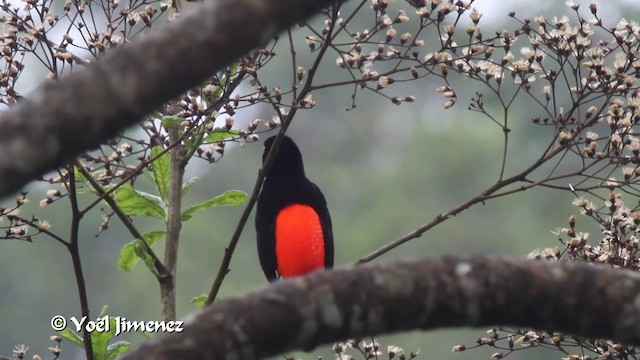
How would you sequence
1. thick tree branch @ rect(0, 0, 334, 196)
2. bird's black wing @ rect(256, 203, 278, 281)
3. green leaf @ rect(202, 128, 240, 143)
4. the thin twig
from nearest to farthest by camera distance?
thick tree branch @ rect(0, 0, 334, 196), the thin twig, green leaf @ rect(202, 128, 240, 143), bird's black wing @ rect(256, 203, 278, 281)

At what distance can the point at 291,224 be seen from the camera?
5.21 m

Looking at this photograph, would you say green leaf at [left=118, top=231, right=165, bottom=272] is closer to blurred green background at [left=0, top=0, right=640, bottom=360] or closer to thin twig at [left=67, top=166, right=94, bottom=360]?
thin twig at [left=67, top=166, right=94, bottom=360]

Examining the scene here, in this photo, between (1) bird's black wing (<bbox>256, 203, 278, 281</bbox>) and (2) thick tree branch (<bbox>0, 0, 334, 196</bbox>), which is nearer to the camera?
(2) thick tree branch (<bbox>0, 0, 334, 196</bbox>)

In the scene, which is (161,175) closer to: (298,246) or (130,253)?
(130,253)

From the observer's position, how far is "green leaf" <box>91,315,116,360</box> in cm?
379

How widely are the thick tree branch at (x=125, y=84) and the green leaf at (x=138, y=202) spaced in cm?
239

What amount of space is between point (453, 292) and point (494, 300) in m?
0.08

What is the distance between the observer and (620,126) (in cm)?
437

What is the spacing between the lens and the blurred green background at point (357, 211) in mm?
21172

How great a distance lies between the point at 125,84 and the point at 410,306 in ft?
2.07

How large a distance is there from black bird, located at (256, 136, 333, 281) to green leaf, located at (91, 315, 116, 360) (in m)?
1.40

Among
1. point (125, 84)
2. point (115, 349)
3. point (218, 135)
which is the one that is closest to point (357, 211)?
point (218, 135)

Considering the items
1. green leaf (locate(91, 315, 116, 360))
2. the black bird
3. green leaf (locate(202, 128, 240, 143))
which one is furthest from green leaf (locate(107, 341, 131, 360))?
the black bird

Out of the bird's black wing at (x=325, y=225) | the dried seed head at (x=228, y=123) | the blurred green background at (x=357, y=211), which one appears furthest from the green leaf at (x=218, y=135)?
the blurred green background at (x=357, y=211)
